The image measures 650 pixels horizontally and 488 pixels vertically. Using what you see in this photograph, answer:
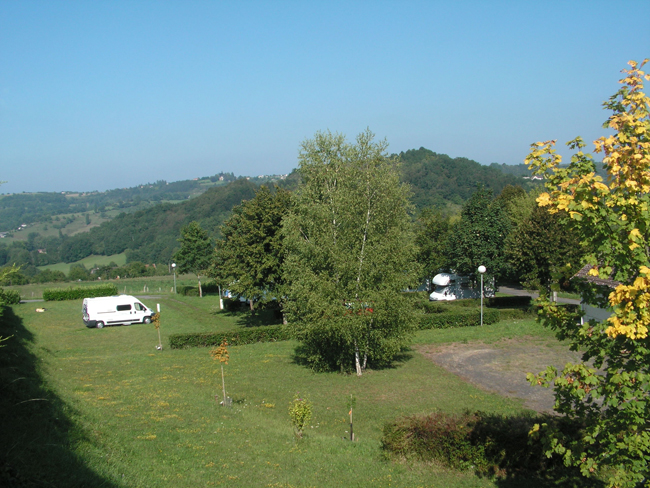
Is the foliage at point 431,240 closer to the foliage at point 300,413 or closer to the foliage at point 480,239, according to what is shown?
the foliage at point 480,239

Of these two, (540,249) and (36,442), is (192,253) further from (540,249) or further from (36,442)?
(36,442)

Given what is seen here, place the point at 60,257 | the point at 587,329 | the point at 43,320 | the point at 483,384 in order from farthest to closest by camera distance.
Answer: the point at 60,257, the point at 43,320, the point at 483,384, the point at 587,329

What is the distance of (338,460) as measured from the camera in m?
10.6

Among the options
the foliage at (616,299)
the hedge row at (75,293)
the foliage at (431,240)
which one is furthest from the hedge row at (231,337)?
the hedge row at (75,293)

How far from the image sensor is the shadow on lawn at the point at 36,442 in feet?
22.1

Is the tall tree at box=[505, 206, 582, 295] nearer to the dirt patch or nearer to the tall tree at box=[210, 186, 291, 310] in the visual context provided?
the dirt patch

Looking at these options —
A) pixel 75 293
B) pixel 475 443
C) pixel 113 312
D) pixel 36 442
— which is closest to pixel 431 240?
pixel 113 312

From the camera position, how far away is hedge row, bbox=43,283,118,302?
45.9 meters

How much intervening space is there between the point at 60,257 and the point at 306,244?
139 meters

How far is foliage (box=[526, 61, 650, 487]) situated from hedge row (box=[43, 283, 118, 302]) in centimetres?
4735

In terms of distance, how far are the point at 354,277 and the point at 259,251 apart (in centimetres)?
1254

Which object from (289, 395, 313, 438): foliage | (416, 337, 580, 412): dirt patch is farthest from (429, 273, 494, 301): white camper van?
(289, 395, 313, 438): foliage

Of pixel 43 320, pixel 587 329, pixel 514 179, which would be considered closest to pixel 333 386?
pixel 587 329

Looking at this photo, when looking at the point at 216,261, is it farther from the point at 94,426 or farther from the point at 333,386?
the point at 94,426
